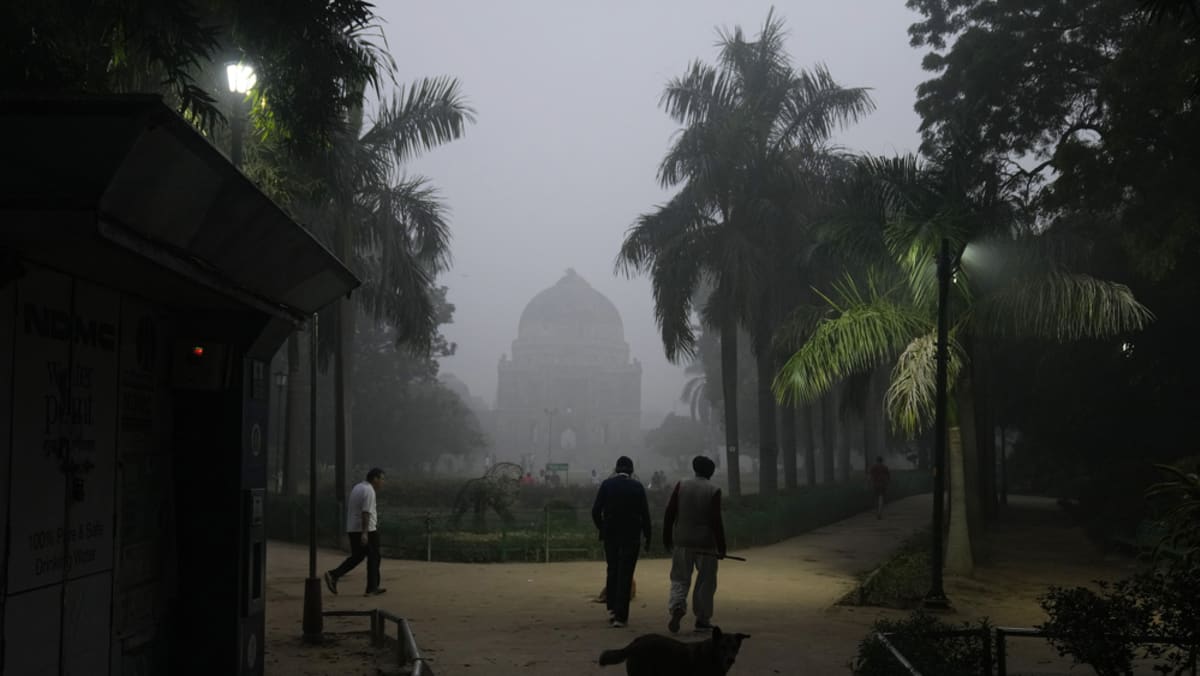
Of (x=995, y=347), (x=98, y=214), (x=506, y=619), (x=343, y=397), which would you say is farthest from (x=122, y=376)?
(x=995, y=347)

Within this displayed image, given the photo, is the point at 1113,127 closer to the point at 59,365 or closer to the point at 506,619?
the point at 506,619

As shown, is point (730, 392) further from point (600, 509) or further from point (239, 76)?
point (239, 76)

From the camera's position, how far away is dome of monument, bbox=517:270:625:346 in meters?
110

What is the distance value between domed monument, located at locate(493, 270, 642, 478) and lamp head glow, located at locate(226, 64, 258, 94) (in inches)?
3791

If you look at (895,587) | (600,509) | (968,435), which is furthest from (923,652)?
(968,435)

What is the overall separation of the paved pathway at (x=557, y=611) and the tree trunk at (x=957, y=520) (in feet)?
4.85

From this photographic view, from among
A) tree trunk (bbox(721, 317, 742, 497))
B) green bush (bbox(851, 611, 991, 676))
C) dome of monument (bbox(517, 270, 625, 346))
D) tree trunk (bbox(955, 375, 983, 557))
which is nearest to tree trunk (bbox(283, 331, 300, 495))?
tree trunk (bbox(721, 317, 742, 497))

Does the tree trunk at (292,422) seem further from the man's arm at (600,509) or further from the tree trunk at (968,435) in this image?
the man's arm at (600,509)

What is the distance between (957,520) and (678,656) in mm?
9849

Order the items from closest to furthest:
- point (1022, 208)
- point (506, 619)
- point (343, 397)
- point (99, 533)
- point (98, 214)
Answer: point (98, 214), point (99, 533), point (506, 619), point (1022, 208), point (343, 397)

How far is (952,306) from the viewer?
591 inches

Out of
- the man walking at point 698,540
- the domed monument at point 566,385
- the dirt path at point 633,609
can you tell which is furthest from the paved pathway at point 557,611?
the domed monument at point 566,385

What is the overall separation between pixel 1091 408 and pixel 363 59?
20467 mm

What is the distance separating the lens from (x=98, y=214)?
408 cm
